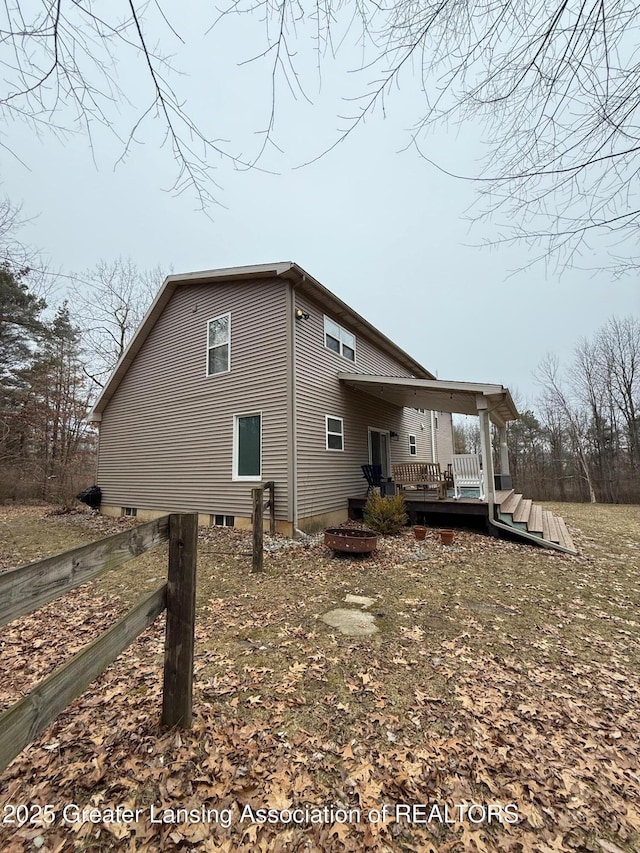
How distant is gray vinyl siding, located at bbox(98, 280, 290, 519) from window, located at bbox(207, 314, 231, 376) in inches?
6.8

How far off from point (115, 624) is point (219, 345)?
900 cm

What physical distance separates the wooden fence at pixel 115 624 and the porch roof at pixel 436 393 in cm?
761

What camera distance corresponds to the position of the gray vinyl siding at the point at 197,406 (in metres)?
8.66

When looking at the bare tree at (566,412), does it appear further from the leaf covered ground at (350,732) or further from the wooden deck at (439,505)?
the leaf covered ground at (350,732)

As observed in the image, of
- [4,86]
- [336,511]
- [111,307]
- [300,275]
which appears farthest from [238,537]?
[111,307]

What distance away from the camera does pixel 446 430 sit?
63.8 ft

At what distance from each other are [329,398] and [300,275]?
321cm

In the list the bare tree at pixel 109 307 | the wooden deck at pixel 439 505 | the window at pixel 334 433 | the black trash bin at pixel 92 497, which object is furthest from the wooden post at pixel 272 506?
the bare tree at pixel 109 307

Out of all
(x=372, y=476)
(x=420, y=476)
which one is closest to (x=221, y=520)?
(x=372, y=476)

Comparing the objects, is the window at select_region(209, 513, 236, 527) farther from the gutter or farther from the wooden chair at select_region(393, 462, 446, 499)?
the wooden chair at select_region(393, 462, 446, 499)

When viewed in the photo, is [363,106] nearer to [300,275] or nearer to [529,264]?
[529,264]

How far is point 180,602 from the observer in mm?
2178

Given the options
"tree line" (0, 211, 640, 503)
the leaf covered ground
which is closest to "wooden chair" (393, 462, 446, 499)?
the leaf covered ground

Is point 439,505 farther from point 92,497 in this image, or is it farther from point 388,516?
point 92,497
